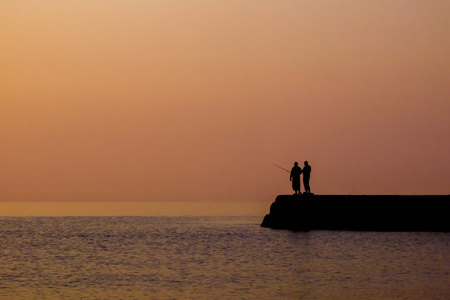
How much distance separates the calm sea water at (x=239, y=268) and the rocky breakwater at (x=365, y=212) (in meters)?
1.29

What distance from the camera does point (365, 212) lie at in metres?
40.6

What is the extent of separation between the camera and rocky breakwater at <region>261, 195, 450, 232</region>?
1533 inches

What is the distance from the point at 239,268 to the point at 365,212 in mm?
16417

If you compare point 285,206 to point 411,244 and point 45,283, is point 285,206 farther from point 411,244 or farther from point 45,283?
point 45,283

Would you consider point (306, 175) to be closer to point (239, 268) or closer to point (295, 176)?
point (295, 176)

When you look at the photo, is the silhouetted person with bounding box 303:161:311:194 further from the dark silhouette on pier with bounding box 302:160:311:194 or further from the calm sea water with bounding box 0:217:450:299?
the calm sea water with bounding box 0:217:450:299

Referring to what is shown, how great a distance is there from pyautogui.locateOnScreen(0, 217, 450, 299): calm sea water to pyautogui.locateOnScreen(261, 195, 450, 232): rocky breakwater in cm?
129

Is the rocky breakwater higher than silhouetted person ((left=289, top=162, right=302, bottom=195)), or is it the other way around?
silhouetted person ((left=289, top=162, right=302, bottom=195))

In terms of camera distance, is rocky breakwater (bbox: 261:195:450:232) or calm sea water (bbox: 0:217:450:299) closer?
calm sea water (bbox: 0:217:450:299)

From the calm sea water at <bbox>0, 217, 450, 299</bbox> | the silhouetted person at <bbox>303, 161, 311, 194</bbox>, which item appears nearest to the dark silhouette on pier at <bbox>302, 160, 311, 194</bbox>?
the silhouetted person at <bbox>303, 161, 311, 194</bbox>

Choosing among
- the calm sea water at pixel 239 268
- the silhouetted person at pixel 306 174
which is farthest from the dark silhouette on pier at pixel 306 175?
the calm sea water at pixel 239 268

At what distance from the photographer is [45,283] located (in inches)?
878

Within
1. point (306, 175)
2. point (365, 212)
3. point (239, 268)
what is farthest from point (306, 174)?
point (239, 268)

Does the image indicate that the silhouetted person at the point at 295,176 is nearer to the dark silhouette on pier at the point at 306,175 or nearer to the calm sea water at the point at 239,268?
the dark silhouette on pier at the point at 306,175
